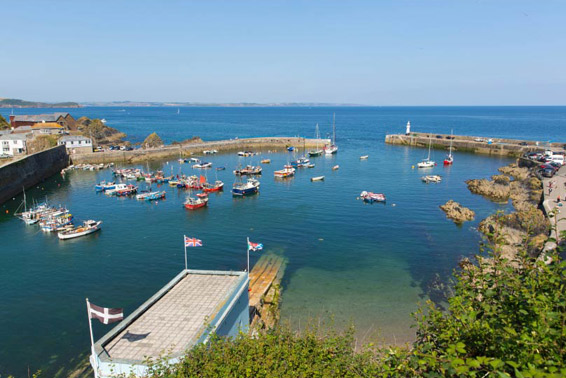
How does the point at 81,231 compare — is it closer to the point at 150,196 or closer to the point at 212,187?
the point at 150,196

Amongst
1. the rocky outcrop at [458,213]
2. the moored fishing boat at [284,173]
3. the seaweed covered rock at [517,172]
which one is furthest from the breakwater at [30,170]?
the seaweed covered rock at [517,172]

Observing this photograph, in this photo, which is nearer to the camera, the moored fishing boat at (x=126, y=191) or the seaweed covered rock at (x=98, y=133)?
the moored fishing boat at (x=126, y=191)

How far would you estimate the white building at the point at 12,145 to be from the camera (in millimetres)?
81062

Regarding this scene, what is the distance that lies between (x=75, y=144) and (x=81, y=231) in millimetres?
57058

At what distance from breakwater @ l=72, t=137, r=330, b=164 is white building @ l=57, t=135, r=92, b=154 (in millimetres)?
2010

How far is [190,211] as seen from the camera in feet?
177

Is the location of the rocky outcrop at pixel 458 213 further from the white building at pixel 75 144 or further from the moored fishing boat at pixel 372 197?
the white building at pixel 75 144

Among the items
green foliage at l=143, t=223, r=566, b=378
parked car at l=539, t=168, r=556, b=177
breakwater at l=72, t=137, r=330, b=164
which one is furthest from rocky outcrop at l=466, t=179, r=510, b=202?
breakwater at l=72, t=137, r=330, b=164

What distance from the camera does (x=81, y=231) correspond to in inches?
1732

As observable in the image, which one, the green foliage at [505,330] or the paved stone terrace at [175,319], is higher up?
the green foliage at [505,330]

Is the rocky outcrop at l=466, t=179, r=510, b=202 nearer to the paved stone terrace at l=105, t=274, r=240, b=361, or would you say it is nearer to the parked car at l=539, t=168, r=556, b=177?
the parked car at l=539, t=168, r=556, b=177

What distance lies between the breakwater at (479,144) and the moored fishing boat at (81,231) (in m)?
99.9

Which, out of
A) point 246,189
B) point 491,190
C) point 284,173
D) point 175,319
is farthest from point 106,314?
point 284,173

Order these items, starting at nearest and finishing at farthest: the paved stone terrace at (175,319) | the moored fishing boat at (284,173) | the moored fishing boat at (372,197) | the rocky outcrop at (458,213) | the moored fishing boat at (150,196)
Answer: the paved stone terrace at (175,319) → the rocky outcrop at (458,213) → the moored fishing boat at (372,197) → the moored fishing boat at (150,196) → the moored fishing boat at (284,173)
